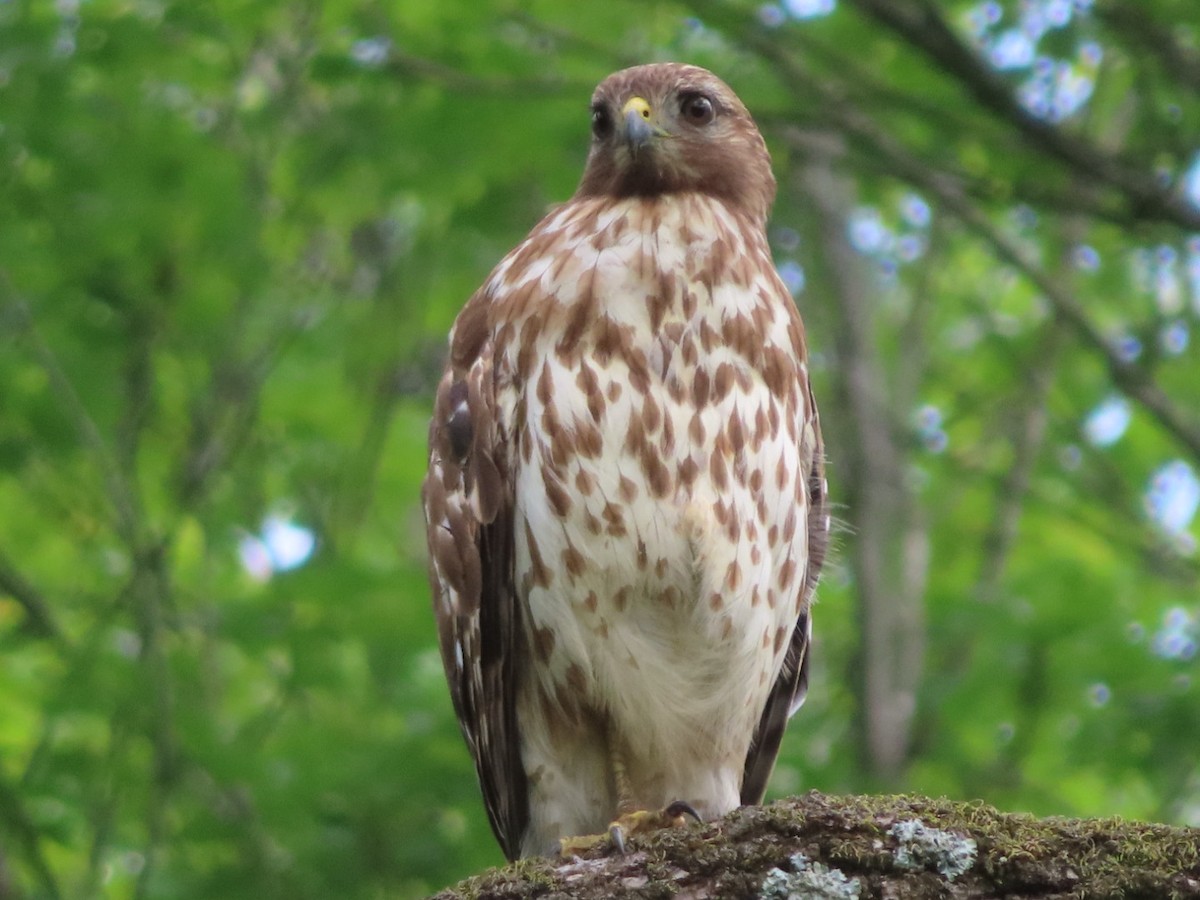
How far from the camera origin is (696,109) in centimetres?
505

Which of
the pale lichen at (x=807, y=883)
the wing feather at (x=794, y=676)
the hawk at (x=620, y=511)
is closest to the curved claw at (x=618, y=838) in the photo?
the pale lichen at (x=807, y=883)

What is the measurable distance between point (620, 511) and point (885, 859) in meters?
1.39

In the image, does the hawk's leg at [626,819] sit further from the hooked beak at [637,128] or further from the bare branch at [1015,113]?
the bare branch at [1015,113]

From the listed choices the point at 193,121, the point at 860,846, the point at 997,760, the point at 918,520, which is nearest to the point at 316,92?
the point at 193,121

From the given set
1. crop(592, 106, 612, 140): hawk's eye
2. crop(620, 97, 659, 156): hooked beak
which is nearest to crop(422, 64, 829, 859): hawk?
crop(620, 97, 659, 156): hooked beak

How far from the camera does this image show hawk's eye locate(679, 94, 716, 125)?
5.04m

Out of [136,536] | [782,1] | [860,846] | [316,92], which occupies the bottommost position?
[860,846]

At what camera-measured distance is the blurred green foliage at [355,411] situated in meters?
6.38

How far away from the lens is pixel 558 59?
7.34 metres

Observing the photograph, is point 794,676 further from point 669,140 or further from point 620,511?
point 669,140

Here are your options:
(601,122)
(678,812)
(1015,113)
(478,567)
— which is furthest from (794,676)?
(1015,113)

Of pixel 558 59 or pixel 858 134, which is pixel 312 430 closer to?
pixel 558 59

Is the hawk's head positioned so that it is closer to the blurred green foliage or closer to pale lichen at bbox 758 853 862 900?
the blurred green foliage

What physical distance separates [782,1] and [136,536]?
3325 mm
